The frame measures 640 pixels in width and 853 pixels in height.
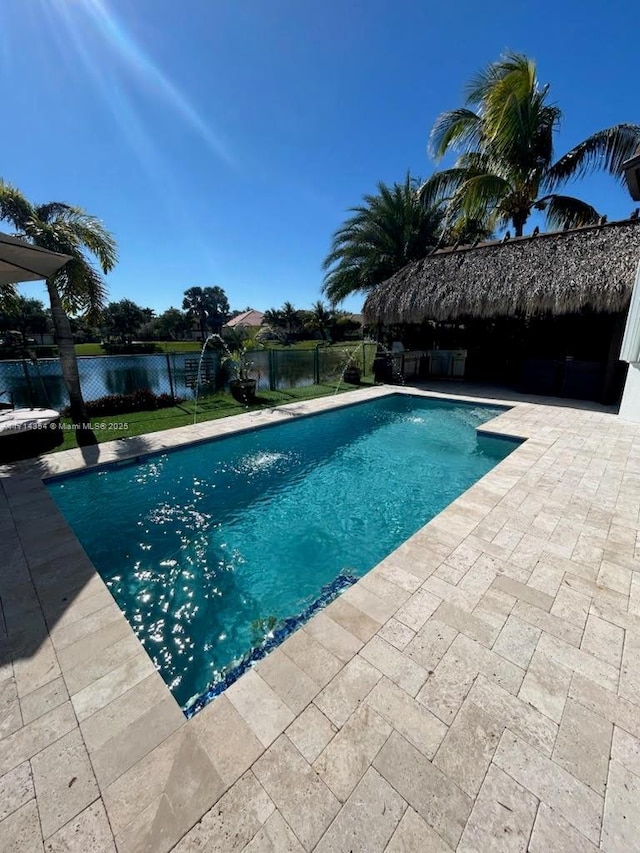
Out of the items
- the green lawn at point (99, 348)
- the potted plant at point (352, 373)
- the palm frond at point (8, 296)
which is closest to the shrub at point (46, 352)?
the palm frond at point (8, 296)

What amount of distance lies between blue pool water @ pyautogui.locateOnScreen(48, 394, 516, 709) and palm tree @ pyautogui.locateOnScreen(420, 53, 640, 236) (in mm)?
9574

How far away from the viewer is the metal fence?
304 inches

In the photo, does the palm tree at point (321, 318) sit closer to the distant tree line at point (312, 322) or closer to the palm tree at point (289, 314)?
the distant tree line at point (312, 322)

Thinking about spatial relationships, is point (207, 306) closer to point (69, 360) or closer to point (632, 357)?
point (69, 360)

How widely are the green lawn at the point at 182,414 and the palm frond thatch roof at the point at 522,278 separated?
3.97 m

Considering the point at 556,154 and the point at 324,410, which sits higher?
the point at 556,154

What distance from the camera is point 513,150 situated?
34.5 feet

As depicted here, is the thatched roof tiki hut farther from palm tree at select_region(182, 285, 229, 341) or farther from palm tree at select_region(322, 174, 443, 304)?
palm tree at select_region(182, 285, 229, 341)

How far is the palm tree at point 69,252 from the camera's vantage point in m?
5.94

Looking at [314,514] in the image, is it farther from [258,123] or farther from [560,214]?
[560,214]

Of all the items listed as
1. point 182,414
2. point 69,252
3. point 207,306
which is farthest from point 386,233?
point 207,306

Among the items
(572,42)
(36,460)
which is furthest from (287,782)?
(572,42)

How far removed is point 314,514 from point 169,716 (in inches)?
109

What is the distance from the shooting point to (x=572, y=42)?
6.00 m
